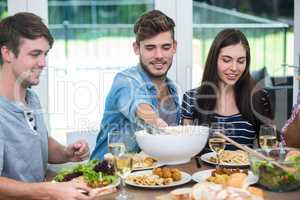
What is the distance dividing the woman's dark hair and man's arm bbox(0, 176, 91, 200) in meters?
1.02

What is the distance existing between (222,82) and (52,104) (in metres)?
1.10

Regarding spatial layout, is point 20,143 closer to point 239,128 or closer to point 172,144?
point 172,144

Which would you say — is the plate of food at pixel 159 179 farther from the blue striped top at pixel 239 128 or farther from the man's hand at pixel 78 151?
the blue striped top at pixel 239 128

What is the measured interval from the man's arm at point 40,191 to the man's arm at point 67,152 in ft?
1.55

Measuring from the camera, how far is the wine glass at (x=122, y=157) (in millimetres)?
1485

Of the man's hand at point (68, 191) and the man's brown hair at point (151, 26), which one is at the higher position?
the man's brown hair at point (151, 26)

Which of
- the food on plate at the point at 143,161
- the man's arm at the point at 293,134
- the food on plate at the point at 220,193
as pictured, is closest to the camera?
the food on plate at the point at 220,193

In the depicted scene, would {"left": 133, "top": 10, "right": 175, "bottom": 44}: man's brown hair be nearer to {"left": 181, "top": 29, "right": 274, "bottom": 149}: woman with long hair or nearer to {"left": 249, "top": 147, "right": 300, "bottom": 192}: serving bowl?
{"left": 181, "top": 29, "right": 274, "bottom": 149}: woman with long hair

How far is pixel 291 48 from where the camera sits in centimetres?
320

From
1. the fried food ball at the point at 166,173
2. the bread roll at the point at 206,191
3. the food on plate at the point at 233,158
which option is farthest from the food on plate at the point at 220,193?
the food on plate at the point at 233,158

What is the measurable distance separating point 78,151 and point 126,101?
12.7 inches

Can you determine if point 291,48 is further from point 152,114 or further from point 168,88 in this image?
point 152,114

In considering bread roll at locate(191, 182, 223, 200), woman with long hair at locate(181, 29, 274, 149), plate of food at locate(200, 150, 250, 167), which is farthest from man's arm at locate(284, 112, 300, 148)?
bread roll at locate(191, 182, 223, 200)

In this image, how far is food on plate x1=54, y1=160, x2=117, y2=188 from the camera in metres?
1.51
